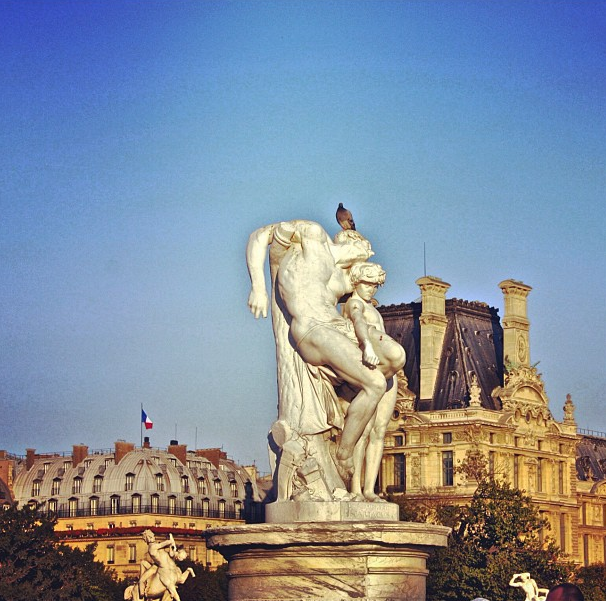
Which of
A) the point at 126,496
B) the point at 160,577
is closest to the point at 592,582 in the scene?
the point at 126,496

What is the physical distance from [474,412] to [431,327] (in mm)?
7179

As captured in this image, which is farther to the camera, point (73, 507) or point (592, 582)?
point (73, 507)

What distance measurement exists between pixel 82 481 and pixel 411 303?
28738mm

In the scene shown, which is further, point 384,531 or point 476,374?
point 476,374

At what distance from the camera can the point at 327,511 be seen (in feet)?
54.3

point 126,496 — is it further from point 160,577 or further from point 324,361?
point 324,361

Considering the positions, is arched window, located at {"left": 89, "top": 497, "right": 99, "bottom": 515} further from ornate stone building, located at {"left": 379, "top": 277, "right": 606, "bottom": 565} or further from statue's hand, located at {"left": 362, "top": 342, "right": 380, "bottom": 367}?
statue's hand, located at {"left": 362, "top": 342, "right": 380, "bottom": 367}

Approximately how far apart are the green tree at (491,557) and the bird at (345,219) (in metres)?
39.9

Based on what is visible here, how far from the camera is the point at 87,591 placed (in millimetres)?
67125

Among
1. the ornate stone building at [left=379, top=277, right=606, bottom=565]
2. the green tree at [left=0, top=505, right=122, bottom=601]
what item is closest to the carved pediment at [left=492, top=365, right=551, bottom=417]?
the ornate stone building at [left=379, top=277, right=606, bottom=565]

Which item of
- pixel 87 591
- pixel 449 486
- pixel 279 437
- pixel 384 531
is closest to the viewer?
pixel 384 531

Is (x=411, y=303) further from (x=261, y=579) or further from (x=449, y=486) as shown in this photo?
(x=261, y=579)

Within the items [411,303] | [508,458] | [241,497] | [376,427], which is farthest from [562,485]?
[376,427]

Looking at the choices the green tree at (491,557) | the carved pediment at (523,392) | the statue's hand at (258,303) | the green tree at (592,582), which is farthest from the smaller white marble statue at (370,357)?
the carved pediment at (523,392)
